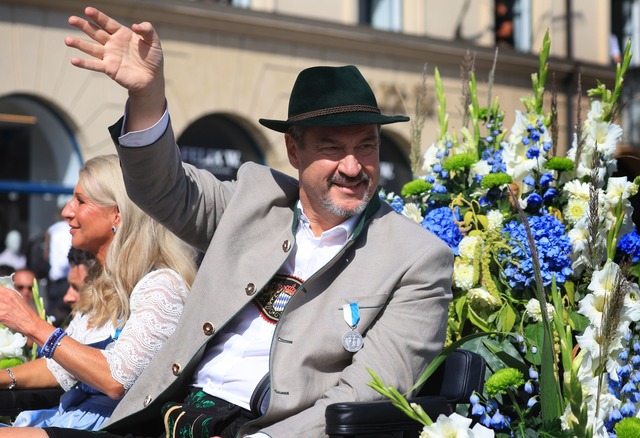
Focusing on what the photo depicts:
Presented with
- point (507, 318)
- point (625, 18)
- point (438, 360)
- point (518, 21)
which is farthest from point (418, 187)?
point (625, 18)

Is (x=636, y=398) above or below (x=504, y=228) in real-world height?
below

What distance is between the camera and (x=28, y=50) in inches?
466

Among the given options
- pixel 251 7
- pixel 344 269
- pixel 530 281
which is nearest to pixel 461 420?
pixel 344 269

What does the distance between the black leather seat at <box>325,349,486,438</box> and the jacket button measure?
1.83 feet

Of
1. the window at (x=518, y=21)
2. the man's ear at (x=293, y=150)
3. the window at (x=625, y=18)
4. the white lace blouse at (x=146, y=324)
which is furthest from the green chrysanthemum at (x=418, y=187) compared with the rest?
the window at (x=625, y=18)

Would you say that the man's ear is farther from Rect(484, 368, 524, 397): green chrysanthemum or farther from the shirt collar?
Rect(484, 368, 524, 397): green chrysanthemum

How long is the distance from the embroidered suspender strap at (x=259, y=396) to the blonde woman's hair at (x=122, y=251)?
0.68m

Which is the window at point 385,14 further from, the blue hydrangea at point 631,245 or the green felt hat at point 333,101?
the green felt hat at point 333,101

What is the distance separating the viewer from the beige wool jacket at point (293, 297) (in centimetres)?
281

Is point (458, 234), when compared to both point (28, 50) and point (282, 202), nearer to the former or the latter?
point (282, 202)

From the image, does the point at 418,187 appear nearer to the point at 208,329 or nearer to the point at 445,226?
the point at 445,226

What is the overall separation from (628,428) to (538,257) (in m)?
0.63

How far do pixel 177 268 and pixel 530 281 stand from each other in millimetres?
1211

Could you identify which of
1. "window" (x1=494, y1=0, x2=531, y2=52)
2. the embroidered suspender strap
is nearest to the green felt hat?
the embroidered suspender strap
